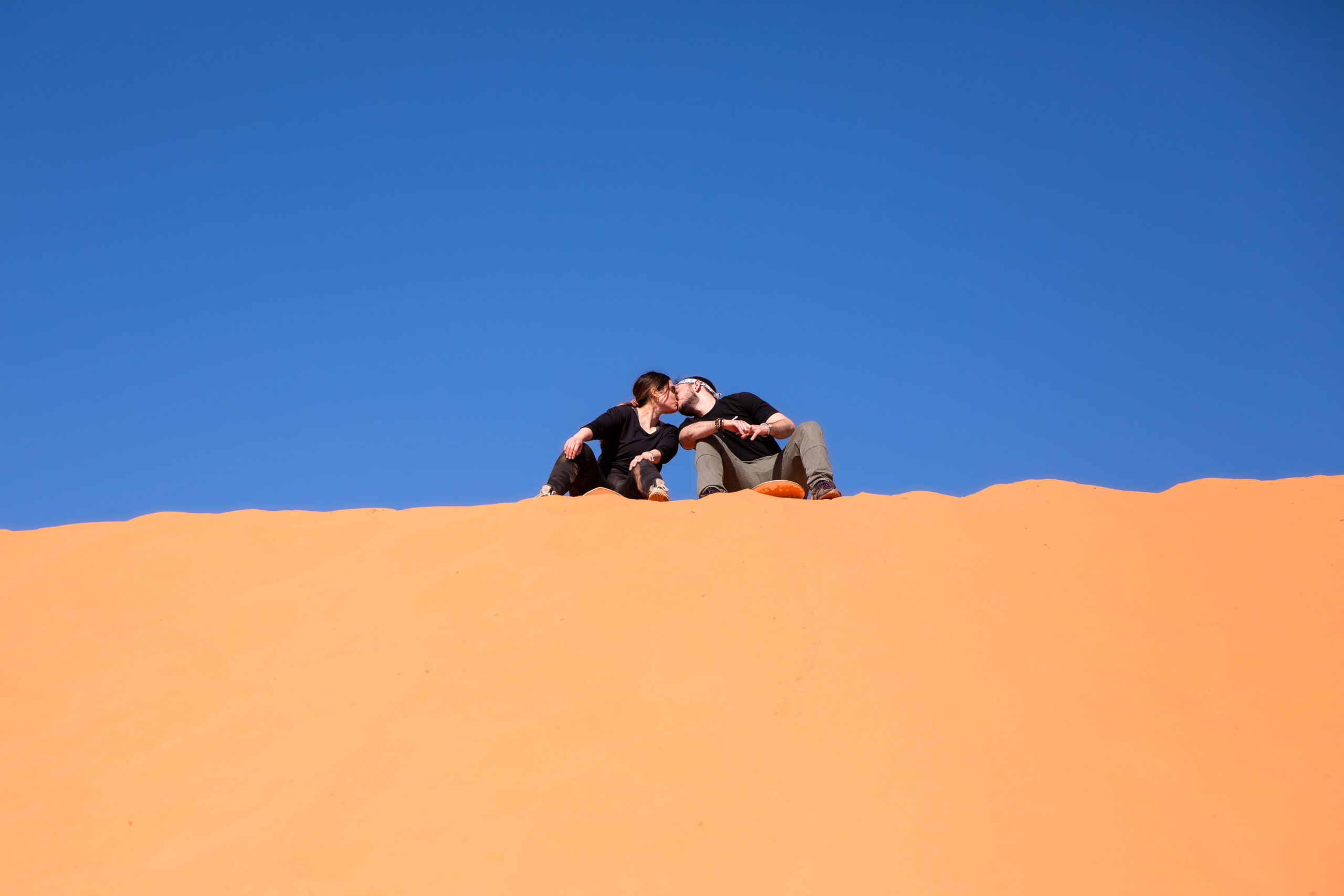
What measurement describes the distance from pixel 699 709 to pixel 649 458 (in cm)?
327

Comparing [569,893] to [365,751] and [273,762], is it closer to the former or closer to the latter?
[365,751]

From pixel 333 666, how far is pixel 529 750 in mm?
1063

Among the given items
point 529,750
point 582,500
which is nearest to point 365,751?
point 529,750

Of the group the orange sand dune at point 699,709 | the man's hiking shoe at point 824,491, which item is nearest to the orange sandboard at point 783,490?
the man's hiking shoe at point 824,491

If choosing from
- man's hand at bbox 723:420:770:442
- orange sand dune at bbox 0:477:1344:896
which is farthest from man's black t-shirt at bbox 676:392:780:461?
orange sand dune at bbox 0:477:1344:896

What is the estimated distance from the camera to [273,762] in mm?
3072

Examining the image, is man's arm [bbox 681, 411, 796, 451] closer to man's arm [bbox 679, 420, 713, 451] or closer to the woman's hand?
man's arm [bbox 679, 420, 713, 451]

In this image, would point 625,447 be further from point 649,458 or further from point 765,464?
point 765,464

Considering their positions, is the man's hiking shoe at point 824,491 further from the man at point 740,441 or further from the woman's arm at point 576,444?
the woman's arm at point 576,444

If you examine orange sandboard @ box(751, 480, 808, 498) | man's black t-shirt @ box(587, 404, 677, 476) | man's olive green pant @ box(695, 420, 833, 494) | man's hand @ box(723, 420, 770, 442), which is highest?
man's black t-shirt @ box(587, 404, 677, 476)

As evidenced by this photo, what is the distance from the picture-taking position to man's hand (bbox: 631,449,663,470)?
621cm

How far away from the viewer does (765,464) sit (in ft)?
21.2

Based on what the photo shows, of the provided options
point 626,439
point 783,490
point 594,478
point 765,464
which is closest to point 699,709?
point 783,490

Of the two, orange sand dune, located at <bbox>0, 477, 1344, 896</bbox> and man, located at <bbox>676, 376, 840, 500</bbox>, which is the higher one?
man, located at <bbox>676, 376, 840, 500</bbox>
